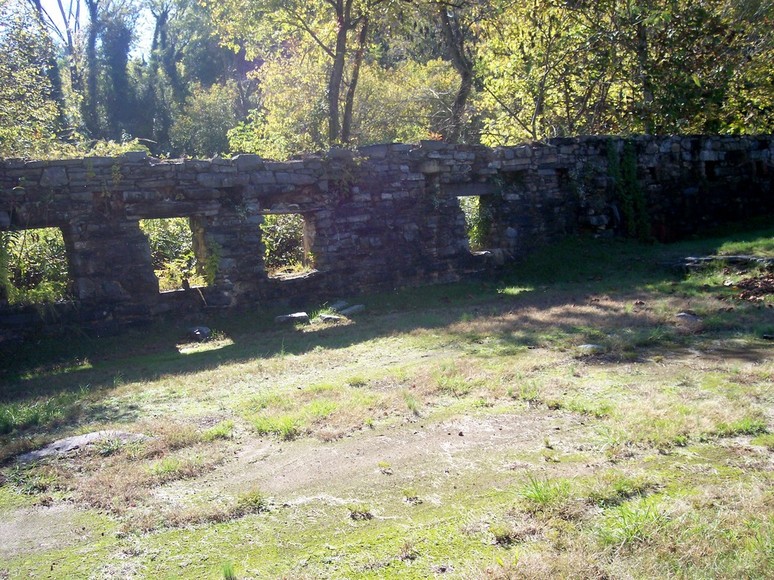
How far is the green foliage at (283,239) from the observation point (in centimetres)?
1520

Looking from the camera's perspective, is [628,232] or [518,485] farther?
[628,232]

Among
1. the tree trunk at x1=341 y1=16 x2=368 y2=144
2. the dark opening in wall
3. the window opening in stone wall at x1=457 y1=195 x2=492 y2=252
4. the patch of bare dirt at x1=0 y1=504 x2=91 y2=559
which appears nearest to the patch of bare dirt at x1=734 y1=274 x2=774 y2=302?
the window opening in stone wall at x1=457 y1=195 x2=492 y2=252

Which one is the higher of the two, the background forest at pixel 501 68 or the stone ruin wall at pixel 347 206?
the background forest at pixel 501 68

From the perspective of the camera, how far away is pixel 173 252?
14.9 m

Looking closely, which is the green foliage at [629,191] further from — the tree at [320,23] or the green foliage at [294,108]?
the green foliage at [294,108]

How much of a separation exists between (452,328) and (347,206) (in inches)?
165

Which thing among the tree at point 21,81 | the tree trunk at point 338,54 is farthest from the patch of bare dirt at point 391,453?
the tree at point 21,81

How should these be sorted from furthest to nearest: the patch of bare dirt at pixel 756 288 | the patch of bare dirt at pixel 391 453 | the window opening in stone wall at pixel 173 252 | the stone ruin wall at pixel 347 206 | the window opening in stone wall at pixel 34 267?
1. the window opening in stone wall at pixel 173 252
2. the stone ruin wall at pixel 347 206
3. the window opening in stone wall at pixel 34 267
4. the patch of bare dirt at pixel 756 288
5. the patch of bare dirt at pixel 391 453

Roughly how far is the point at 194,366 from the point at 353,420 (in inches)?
145

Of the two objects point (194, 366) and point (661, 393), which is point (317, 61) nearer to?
point (194, 366)

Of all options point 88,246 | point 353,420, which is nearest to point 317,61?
point 88,246

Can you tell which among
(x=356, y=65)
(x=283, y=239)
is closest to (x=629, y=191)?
(x=356, y=65)

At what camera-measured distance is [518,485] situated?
4.44 meters

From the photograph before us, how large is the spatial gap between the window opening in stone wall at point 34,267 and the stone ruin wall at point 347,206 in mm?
171
